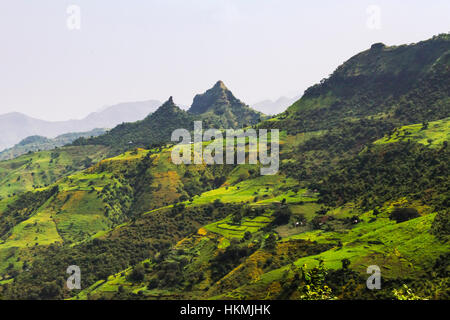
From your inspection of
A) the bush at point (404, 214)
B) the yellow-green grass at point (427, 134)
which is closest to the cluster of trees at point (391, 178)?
the bush at point (404, 214)

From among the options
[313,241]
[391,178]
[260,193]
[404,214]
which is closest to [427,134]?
[391,178]

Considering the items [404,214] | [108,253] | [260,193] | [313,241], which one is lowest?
[108,253]

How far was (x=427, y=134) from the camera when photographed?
515 ft

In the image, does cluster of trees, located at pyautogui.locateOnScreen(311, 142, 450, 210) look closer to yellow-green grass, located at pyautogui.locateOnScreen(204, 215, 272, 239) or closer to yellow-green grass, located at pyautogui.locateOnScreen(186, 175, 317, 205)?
yellow-green grass, located at pyautogui.locateOnScreen(186, 175, 317, 205)

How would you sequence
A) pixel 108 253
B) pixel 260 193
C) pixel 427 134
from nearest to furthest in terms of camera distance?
pixel 108 253
pixel 427 134
pixel 260 193

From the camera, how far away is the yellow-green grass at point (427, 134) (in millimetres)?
147500

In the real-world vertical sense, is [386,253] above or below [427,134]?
below

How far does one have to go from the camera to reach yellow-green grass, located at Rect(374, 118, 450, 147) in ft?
484

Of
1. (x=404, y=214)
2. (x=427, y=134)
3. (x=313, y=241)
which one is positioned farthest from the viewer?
(x=427, y=134)

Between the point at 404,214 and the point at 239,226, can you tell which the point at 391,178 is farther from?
the point at 239,226

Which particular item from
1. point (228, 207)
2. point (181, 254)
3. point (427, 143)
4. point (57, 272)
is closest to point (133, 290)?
point (181, 254)
